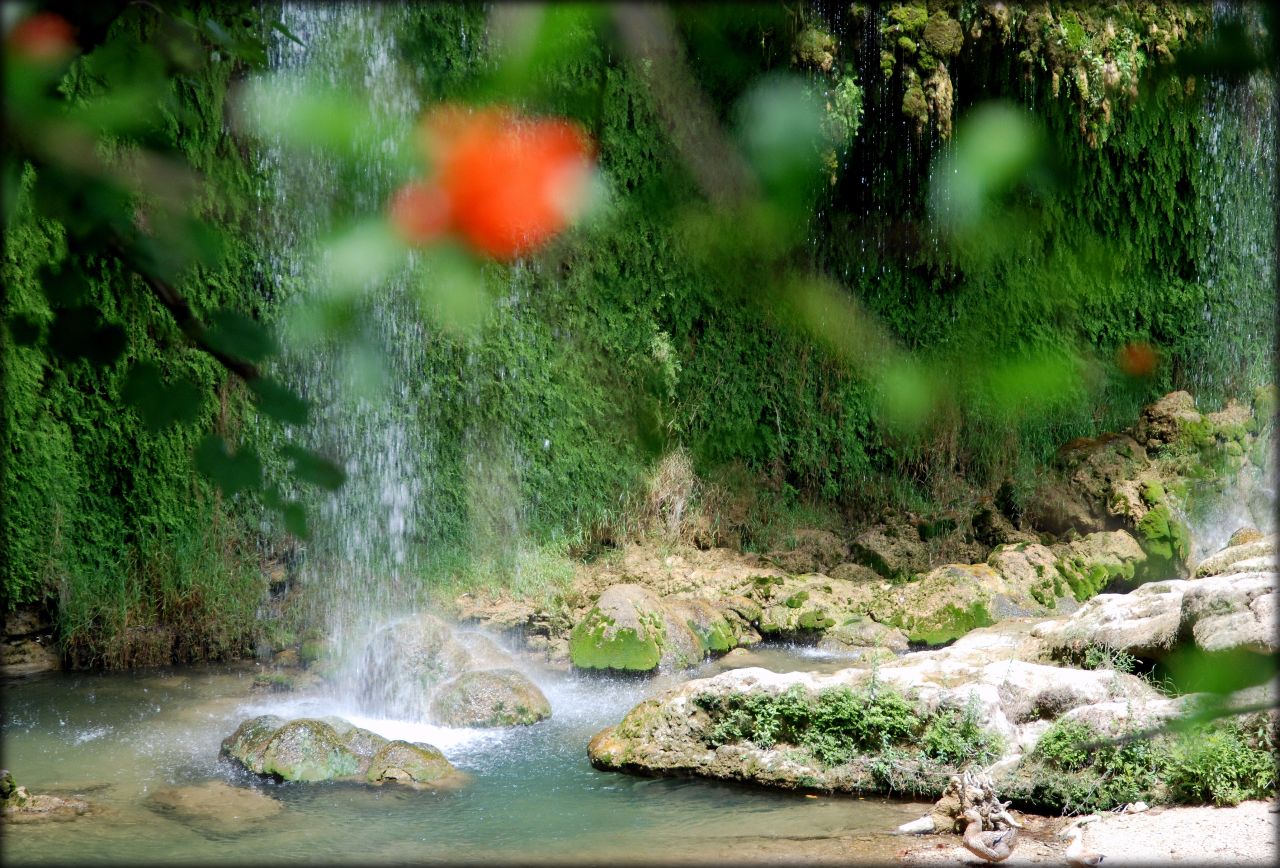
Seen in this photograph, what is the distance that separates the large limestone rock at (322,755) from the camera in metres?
6.09

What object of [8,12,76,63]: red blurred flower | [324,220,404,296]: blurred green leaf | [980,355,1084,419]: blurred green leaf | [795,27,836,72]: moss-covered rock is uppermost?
[795,27,836,72]: moss-covered rock

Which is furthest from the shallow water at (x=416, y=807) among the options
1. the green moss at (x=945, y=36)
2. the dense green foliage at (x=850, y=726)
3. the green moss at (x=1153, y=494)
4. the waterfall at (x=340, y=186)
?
the green moss at (x=1153, y=494)

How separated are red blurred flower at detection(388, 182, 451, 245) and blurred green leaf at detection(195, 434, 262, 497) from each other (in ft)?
0.70

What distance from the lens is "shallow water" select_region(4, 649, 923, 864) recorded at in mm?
4949

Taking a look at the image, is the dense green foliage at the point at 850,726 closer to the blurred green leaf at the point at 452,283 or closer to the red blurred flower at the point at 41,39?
the blurred green leaf at the point at 452,283

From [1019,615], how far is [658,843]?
497 cm

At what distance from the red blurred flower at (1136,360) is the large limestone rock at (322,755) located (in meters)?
5.30

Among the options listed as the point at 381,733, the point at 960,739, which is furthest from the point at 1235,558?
the point at 381,733

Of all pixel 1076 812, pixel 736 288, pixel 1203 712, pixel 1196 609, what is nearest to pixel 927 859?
pixel 1076 812

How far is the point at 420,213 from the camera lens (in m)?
0.69

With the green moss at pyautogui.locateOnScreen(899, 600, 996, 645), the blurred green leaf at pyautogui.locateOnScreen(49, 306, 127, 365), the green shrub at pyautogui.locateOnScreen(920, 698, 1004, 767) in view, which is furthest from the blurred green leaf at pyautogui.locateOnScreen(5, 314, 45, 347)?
the green moss at pyautogui.locateOnScreen(899, 600, 996, 645)

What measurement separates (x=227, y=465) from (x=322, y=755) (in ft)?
19.2

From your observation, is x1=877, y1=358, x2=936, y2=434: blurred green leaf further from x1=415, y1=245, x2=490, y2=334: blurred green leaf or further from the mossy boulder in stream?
the mossy boulder in stream

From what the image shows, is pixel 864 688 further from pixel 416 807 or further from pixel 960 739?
pixel 416 807
